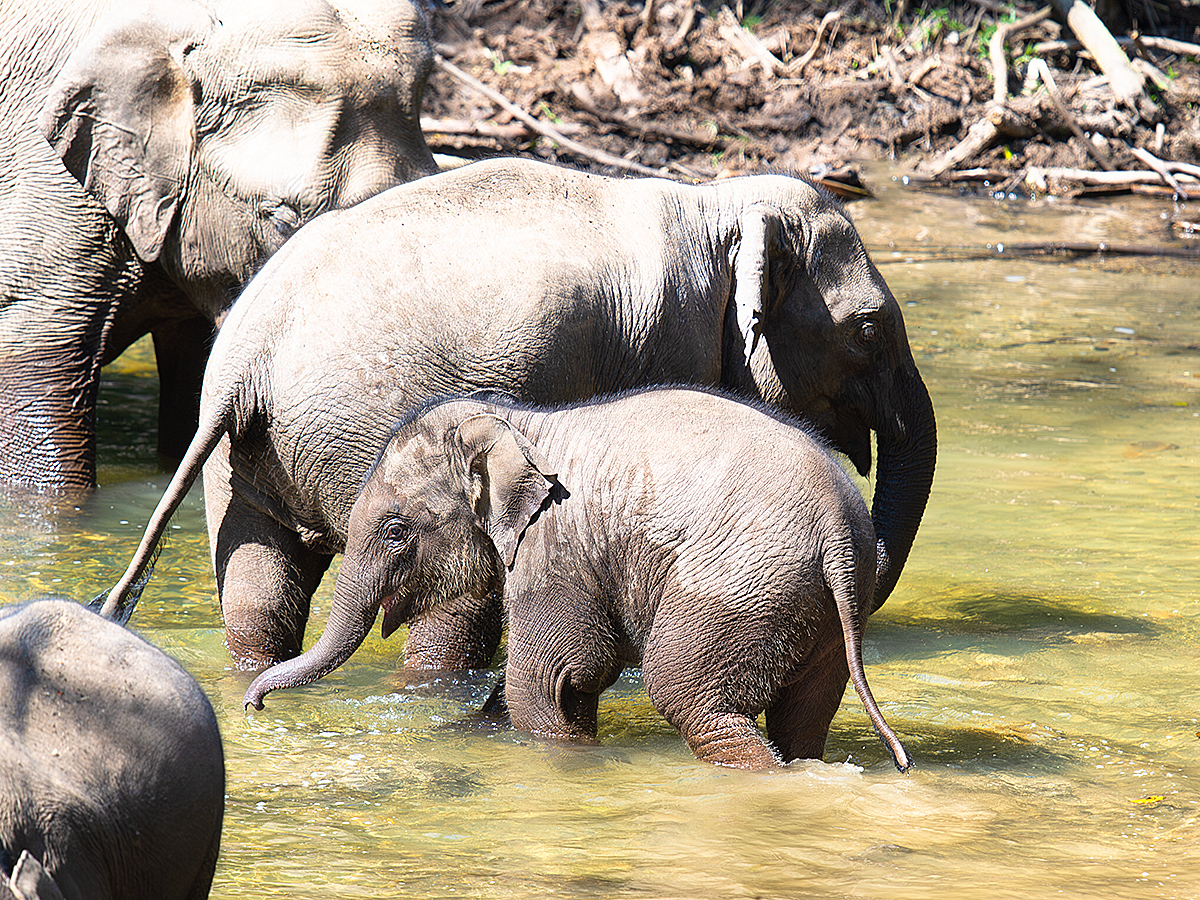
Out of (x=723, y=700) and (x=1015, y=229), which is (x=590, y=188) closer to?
(x=723, y=700)

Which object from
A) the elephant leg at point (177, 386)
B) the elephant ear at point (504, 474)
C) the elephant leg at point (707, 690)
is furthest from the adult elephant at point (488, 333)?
the elephant leg at point (177, 386)

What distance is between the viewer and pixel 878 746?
512 cm

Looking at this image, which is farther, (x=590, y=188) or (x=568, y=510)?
(x=590, y=188)

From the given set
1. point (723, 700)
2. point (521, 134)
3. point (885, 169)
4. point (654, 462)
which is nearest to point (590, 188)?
point (654, 462)

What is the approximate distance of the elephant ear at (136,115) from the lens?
7527 millimetres

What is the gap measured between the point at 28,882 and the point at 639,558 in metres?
2.44

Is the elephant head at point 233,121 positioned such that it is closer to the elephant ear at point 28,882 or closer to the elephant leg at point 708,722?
the elephant leg at point 708,722

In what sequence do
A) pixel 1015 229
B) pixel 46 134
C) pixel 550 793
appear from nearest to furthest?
pixel 550 793, pixel 46 134, pixel 1015 229

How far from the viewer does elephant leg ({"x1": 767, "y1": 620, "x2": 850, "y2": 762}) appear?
4.84 meters

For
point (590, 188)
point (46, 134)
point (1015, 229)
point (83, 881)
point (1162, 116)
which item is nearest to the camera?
point (83, 881)

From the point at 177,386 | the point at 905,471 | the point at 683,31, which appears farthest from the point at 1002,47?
the point at 905,471

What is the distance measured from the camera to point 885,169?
1750cm

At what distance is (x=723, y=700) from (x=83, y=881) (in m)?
2.29

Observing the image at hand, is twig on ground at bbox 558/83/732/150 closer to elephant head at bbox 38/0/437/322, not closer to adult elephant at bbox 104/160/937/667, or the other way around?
elephant head at bbox 38/0/437/322
